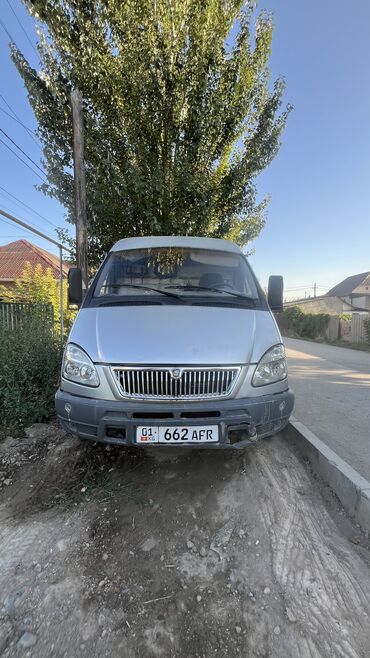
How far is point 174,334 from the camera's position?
2555 mm

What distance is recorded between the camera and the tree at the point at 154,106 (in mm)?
6324

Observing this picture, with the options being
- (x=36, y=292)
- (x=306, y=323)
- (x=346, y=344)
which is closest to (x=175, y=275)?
(x=36, y=292)

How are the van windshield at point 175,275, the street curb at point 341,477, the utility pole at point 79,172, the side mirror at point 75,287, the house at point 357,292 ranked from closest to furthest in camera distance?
1. the street curb at point 341,477
2. the van windshield at point 175,275
3. the side mirror at point 75,287
4. the utility pole at point 79,172
5. the house at point 357,292

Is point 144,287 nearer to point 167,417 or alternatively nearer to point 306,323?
point 167,417

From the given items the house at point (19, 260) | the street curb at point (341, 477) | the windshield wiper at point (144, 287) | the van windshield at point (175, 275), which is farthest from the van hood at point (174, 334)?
the house at point (19, 260)

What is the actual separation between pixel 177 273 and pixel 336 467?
2314mm

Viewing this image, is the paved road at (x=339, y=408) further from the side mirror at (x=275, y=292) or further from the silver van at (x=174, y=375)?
the side mirror at (x=275, y=292)

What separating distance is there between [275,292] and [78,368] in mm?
2449

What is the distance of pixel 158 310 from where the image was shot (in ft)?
9.39

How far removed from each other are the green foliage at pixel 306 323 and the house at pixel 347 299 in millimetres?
16427

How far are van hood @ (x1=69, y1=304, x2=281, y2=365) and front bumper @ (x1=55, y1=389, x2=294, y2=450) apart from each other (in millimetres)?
289

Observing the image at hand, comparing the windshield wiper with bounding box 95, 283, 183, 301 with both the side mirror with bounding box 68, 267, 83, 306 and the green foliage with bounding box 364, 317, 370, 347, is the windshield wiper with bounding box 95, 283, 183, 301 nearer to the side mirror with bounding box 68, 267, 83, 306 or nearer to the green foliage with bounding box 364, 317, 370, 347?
the side mirror with bounding box 68, 267, 83, 306

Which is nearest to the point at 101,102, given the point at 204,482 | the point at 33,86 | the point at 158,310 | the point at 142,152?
the point at 142,152

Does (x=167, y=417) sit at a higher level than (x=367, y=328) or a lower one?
lower
